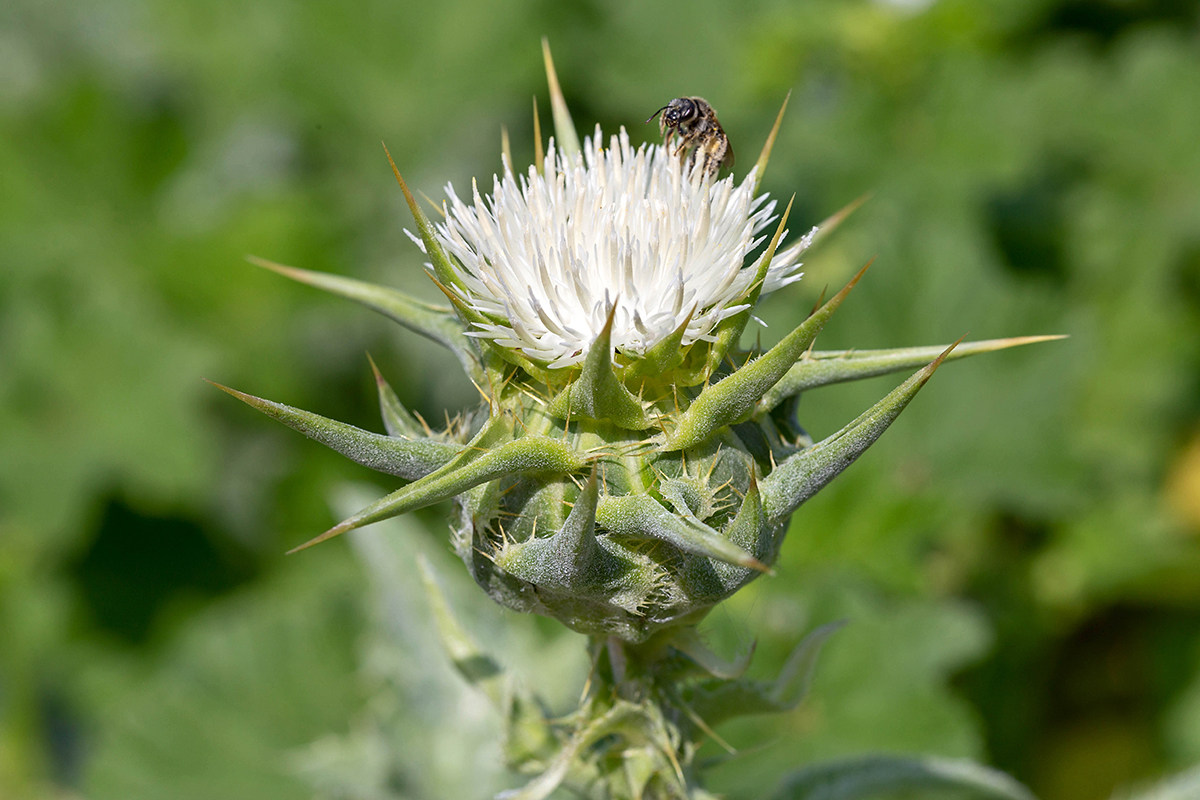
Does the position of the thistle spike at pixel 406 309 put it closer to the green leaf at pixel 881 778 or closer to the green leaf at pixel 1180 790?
the green leaf at pixel 881 778

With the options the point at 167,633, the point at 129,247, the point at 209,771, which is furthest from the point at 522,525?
the point at 129,247

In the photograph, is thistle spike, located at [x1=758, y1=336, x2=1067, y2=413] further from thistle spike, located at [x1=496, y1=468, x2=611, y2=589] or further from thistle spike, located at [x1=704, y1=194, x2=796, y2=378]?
thistle spike, located at [x1=496, y1=468, x2=611, y2=589]

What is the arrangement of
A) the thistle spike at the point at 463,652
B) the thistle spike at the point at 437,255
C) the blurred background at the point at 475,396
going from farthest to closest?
the blurred background at the point at 475,396 → the thistle spike at the point at 463,652 → the thistle spike at the point at 437,255

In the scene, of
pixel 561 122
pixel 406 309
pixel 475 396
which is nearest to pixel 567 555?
pixel 406 309

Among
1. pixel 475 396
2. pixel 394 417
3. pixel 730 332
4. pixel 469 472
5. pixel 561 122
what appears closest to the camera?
pixel 469 472

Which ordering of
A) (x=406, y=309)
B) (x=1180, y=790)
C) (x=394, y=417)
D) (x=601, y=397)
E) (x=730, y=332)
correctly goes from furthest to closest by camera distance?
(x=1180, y=790), (x=406, y=309), (x=394, y=417), (x=730, y=332), (x=601, y=397)

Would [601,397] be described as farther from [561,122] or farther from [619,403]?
[561,122]

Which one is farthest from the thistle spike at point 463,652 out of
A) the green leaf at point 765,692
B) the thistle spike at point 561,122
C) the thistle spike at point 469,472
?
the thistle spike at point 561,122

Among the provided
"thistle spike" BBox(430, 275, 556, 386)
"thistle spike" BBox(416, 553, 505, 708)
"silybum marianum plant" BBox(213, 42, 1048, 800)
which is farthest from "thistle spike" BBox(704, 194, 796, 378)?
"thistle spike" BBox(416, 553, 505, 708)
